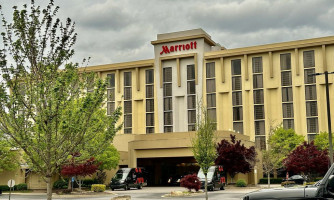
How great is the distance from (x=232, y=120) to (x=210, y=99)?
17.7 feet

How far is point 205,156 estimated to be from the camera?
103ft

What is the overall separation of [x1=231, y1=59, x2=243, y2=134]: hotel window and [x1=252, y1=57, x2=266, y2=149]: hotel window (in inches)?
97.2

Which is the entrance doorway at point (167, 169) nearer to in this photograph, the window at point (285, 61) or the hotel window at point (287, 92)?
the hotel window at point (287, 92)

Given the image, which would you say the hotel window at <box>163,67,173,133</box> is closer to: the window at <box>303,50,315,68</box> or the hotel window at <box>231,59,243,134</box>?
the hotel window at <box>231,59,243,134</box>

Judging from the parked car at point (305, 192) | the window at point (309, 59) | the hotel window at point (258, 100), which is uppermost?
the window at point (309, 59)

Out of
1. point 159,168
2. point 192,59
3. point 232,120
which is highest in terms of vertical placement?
point 192,59

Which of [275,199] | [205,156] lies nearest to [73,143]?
[275,199]

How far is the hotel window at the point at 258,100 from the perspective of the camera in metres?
78.1

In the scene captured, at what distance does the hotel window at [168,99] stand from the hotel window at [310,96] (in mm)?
23365

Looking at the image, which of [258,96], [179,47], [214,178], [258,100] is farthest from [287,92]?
[214,178]

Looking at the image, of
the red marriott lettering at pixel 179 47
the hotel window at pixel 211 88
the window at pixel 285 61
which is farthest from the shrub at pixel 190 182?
the red marriott lettering at pixel 179 47

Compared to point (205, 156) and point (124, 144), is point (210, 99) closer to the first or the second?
point (124, 144)

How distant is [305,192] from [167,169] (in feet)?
196

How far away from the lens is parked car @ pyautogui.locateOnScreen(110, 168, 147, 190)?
50031mm
